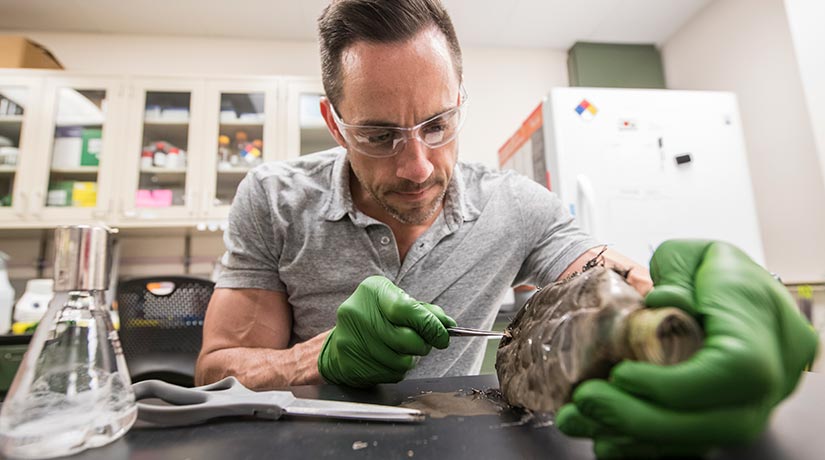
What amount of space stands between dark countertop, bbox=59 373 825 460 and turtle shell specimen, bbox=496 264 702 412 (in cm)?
4

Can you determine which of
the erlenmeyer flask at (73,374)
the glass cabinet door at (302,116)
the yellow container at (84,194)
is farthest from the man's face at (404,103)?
the yellow container at (84,194)

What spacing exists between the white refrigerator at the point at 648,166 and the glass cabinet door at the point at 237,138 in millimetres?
1809

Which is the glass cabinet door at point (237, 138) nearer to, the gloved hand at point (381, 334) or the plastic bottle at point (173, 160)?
the plastic bottle at point (173, 160)

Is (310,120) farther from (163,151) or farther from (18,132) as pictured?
(18,132)

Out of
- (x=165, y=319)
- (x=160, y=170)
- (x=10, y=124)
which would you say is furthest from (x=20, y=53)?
(x=165, y=319)

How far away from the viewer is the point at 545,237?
1224 millimetres

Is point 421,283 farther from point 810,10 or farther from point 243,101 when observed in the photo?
point 243,101

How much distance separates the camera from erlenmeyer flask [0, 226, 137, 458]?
42 cm

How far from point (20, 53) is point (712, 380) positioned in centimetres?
376

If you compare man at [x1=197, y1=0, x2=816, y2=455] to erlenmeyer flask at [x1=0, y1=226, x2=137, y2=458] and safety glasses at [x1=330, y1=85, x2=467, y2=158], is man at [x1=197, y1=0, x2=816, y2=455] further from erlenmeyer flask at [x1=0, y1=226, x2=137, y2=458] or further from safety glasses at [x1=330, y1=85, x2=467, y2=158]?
erlenmeyer flask at [x1=0, y1=226, x2=137, y2=458]

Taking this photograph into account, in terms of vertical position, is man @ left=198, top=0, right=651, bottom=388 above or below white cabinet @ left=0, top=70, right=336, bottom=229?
below

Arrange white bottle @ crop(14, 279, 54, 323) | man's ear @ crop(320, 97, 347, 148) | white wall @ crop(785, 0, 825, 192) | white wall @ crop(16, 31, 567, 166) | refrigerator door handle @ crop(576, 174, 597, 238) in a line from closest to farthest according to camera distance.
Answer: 1. man's ear @ crop(320, 97, 347, 148)
2. white wall @ crop(785, 0, 825, 192)
3. refrigerator door handle @ crop(576, 174, 597, 238)
4. white bottle @ crop(14, 279, 54, 323)
5. white wall @ crop(16, 31, 567, 166)

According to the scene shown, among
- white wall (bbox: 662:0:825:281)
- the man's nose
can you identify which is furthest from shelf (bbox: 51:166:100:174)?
white wall (bbox: 662:0:825:281)

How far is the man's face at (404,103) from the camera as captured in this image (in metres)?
0.92
